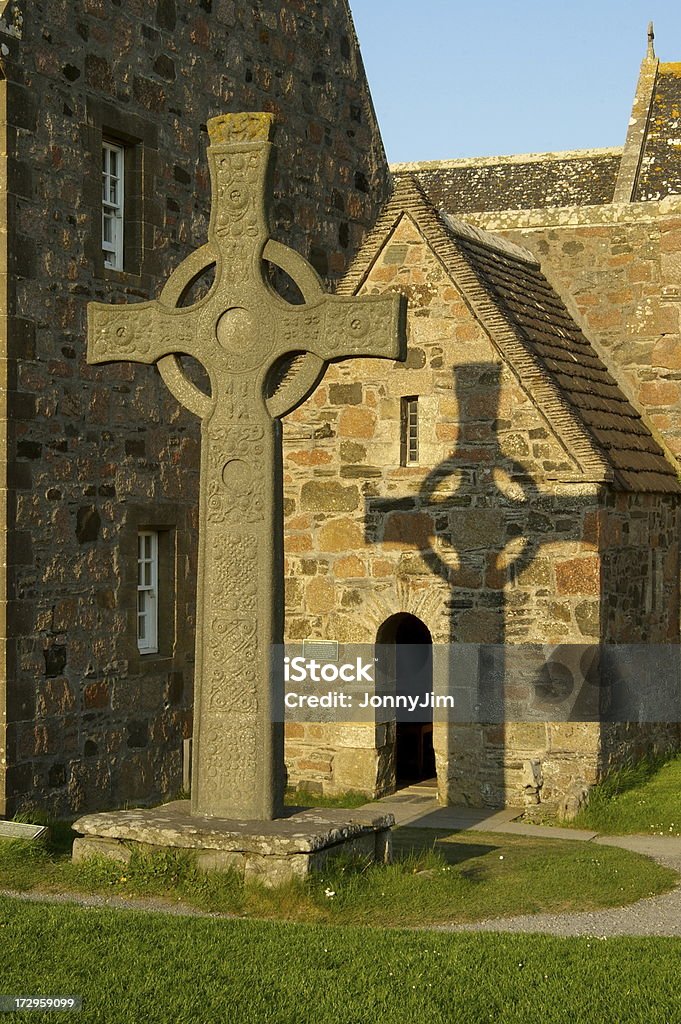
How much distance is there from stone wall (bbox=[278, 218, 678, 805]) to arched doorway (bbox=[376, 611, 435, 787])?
0.42m

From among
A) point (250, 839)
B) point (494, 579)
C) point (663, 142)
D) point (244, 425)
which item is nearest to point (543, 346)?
point (494, 579)

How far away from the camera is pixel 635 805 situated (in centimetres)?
1298

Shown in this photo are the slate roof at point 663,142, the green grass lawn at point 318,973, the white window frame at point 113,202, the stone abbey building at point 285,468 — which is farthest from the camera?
the slate roof at point 663,142

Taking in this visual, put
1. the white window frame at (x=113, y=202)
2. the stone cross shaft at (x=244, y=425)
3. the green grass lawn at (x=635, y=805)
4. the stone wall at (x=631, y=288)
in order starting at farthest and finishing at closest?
the stone wall at (x=631, y=288) < the white window frame at (x=113, y=202) < the green grass lawn at (x=635, y=805) < the stone cross shaft at (x=244, y=425)

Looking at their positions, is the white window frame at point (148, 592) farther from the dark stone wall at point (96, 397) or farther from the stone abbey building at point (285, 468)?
the dark stone wall at point (96, 397)

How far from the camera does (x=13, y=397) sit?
11.6 metres

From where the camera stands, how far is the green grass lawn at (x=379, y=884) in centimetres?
818

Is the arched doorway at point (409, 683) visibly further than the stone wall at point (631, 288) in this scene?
No

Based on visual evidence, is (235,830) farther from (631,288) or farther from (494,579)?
(631,288)

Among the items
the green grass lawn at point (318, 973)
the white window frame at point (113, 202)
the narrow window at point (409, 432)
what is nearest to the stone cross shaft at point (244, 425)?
the green grass lawn at point (318, 973)

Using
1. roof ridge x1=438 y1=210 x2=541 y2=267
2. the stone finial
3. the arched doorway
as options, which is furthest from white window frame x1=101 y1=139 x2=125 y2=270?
the arched doorway

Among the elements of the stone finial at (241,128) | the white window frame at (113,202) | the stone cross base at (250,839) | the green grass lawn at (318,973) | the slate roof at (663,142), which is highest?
the slate roof at (663,142)

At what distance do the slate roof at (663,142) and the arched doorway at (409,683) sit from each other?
19.9ft

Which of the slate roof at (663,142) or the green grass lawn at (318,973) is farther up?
the slate roof at (663,142)
